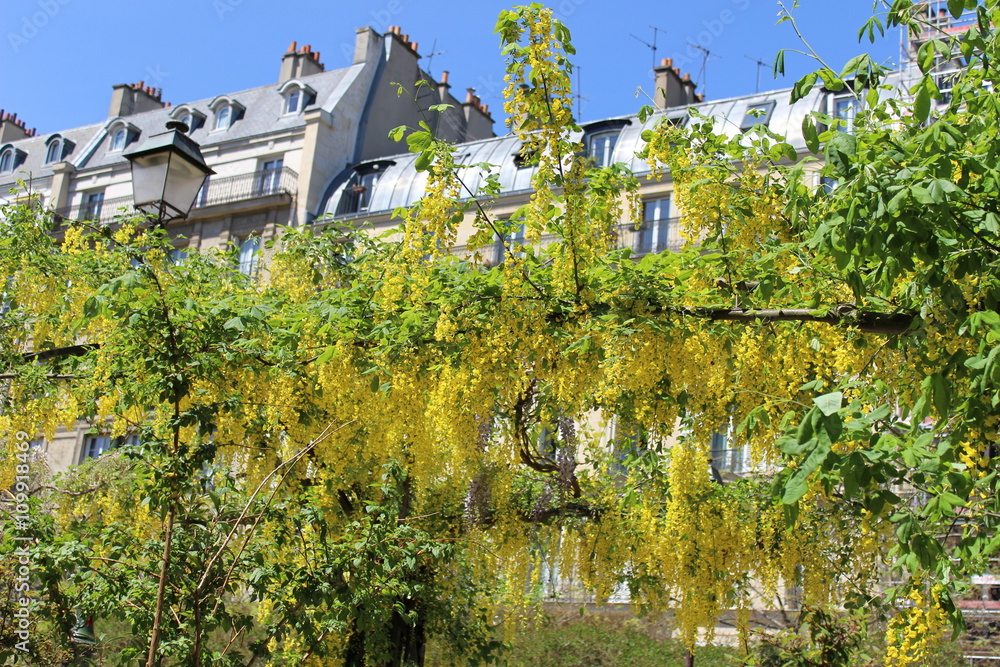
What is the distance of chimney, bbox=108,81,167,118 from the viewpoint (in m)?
28.1

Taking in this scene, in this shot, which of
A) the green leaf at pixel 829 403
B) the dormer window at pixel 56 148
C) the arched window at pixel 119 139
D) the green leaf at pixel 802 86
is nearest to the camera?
the green leaf at pixel 829 403

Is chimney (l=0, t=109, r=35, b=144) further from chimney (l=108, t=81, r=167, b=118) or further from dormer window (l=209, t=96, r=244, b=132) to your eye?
dormer window (l=209, t=96, r=244, b=132)

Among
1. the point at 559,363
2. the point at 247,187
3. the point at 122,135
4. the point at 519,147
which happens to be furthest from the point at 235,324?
the point at 122,135

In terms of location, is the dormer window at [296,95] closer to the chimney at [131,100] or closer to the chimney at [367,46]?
the chimney at [367,46]

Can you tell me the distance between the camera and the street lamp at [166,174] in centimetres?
590

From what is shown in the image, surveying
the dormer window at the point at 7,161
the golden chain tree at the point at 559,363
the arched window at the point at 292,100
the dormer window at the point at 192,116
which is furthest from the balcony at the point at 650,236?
the dormer window at the point at 7,161

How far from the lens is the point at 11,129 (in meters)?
30.5

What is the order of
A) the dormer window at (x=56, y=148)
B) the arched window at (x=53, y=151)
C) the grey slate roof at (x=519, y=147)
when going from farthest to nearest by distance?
the arched window at (x=53, y=151), the dormer window at (x=56, y=148), the grey slate roof at (x=519, y=147)

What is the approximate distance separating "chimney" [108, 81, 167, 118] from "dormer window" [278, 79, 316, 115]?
666 cm

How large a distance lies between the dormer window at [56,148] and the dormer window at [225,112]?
5416 mm

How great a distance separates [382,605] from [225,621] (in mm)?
1096

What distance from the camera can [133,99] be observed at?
93.0ft

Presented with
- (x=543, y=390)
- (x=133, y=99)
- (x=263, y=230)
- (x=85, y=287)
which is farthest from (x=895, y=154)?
(x=133, y=99)

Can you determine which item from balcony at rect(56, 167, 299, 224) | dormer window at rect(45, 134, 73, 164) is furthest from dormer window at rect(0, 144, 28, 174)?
balcony at rect(56, 167, 299, 224)
